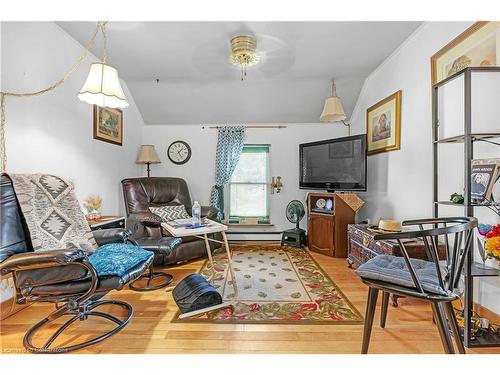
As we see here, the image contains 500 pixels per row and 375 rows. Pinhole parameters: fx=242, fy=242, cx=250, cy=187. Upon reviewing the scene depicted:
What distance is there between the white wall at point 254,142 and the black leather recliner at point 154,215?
0.56 metres

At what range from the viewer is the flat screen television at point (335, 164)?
10.2 ft

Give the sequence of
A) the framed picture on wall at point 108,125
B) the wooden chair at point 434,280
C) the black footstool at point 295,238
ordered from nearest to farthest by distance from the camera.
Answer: the wooden chair at point 434,280 < the framed picture on wall at point 108,125 < the black footstool at point 295,238

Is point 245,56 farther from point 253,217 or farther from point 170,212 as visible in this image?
point 253,217

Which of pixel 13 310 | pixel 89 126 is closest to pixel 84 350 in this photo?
pixel 13 310

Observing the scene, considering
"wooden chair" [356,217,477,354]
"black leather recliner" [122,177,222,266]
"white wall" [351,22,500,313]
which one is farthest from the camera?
"black leather recliner" [122,177,222,266]

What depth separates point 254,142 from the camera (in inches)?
167

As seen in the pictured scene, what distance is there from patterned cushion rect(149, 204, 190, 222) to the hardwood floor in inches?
54.6

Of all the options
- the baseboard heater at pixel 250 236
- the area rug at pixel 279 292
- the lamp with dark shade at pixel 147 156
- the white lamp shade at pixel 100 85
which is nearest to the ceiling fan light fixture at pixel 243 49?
the white lamp shade at pixel 100 85

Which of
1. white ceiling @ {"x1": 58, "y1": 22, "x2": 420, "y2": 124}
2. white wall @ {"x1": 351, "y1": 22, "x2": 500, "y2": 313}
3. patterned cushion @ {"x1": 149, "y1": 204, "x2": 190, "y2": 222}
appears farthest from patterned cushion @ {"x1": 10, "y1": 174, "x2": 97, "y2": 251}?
white wall @ {"x1": 351, "y1": 22, "x2": 500, "y2": 313}

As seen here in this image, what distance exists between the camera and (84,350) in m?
1.46

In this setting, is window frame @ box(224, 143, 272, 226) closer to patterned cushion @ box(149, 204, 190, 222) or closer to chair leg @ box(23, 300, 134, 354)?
patterned cushion @ box(149, 204, 190, 222)

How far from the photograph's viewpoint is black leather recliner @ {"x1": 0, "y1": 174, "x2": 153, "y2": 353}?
1.33 m

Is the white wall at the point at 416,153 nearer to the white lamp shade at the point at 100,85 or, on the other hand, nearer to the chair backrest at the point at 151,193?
the white lamp shade at the point at 100,85
